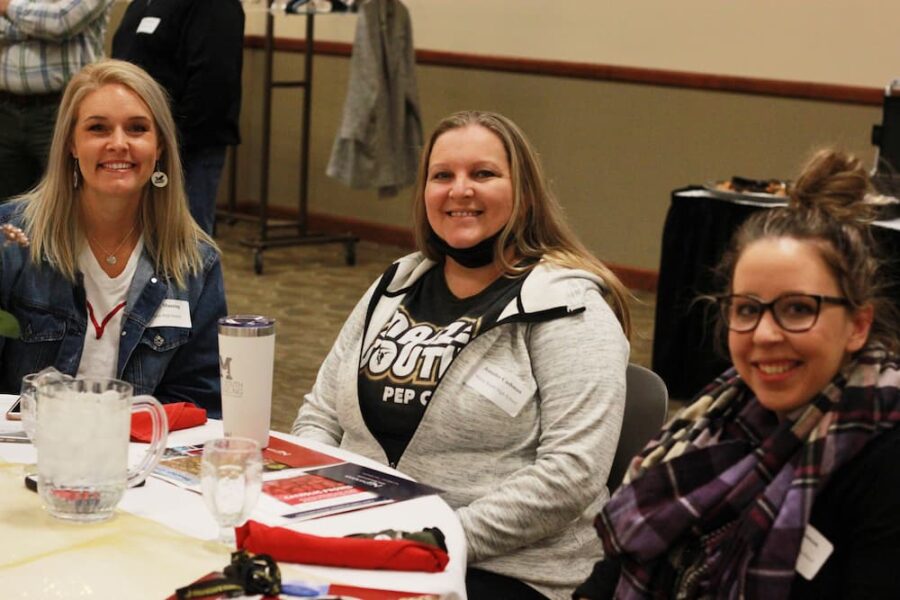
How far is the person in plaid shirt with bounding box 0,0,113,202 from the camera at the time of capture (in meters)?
4.75

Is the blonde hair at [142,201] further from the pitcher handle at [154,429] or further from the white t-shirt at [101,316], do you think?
the pitcher handle at [154,429]

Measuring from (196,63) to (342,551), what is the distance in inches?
147

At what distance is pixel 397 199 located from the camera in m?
8.59

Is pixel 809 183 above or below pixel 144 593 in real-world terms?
above

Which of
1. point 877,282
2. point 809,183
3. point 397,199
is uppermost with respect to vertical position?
point 809,183

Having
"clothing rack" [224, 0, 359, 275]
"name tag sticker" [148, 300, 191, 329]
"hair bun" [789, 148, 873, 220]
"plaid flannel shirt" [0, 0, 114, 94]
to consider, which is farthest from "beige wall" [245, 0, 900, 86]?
"hair bun" [789, 148, 873, 220]

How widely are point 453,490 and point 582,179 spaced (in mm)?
5468

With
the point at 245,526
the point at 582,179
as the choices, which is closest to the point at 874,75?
the point at 582,179

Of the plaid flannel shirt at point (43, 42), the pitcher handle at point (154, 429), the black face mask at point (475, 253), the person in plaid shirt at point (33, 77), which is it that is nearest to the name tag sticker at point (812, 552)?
the pitcher handle at point (154, 429)

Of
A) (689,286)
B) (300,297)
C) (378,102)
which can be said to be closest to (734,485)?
(689,286)

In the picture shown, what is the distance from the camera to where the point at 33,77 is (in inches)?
188

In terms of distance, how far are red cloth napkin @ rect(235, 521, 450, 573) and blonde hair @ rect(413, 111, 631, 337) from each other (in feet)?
3.11

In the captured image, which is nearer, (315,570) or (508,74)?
(315,570)

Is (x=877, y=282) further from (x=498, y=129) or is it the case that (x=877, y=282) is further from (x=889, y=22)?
(x=889, y=22)
